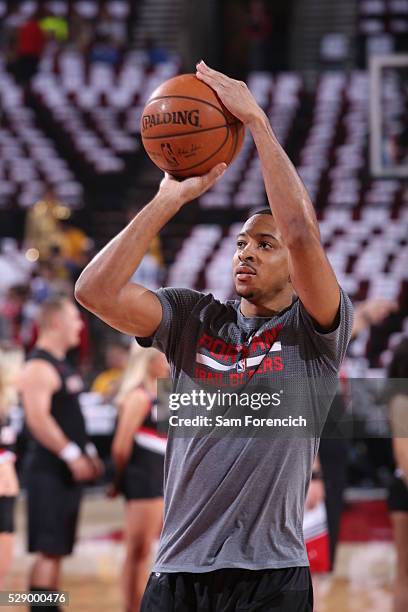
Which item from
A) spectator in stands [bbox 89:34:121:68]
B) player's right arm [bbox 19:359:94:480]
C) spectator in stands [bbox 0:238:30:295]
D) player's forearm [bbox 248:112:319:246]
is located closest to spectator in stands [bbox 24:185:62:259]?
spectator in stands [bbox 0:238:30:295]

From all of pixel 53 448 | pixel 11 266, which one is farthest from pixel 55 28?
pixel 53 448

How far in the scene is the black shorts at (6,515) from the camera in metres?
4.59

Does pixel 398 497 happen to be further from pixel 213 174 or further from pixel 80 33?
pixel 80 33

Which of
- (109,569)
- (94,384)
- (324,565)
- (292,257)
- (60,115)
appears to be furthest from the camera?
(60,115)

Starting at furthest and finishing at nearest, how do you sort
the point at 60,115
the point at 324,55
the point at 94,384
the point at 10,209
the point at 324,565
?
the point at 324,55, the point at 60,115, the point at 10,209, the point at 94,384, the point at 324,565

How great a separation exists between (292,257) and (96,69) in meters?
13.1

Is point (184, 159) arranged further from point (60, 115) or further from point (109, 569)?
point (60, 115)

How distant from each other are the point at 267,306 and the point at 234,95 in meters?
0.56

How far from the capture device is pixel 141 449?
527 centimetres

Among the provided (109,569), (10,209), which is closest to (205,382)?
(109,569)

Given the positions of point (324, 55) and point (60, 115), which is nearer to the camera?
point (60, 115)

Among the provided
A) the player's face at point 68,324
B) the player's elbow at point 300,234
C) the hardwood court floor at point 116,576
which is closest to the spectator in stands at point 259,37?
the hardwood court floor at point 116,576

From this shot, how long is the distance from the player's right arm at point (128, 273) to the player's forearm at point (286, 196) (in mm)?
246

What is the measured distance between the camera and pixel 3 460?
180 inches
